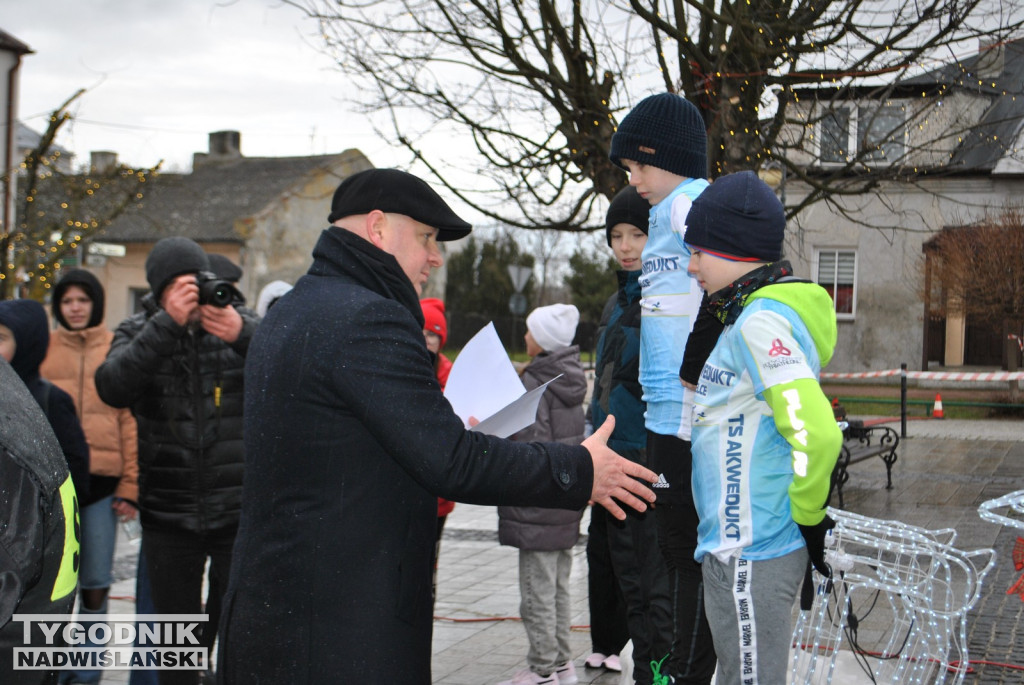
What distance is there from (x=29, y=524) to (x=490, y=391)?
161cm

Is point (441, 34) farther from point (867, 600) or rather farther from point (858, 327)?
point (858, 327)

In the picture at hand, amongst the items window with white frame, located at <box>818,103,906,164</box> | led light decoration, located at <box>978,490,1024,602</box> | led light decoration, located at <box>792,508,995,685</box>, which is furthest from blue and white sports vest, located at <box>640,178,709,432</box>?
window with white frame, located at <box>818,103,906,164</box>

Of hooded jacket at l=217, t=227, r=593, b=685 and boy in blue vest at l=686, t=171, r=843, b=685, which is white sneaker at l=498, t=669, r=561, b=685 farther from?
hooded jacket at l=217, t=227, r=593, b=685

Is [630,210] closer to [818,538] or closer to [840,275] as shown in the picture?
[818,538]

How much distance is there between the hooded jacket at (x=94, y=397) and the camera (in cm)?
505

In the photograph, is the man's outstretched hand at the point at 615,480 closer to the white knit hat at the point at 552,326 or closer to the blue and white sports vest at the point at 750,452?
the blue and white sports vest at the point at 750,452

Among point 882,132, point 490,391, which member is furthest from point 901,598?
point 882,132

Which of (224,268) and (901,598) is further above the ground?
(224,268)

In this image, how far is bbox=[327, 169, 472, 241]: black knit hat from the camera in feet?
8.50

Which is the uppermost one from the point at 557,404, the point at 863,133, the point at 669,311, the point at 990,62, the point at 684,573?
the point at 990,62

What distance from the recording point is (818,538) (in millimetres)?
2691

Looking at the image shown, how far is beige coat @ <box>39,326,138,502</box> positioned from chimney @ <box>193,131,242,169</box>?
35752 mm

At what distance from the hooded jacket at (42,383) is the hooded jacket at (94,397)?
208 millimetres

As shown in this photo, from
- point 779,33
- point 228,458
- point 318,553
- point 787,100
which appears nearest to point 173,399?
point 228,458
